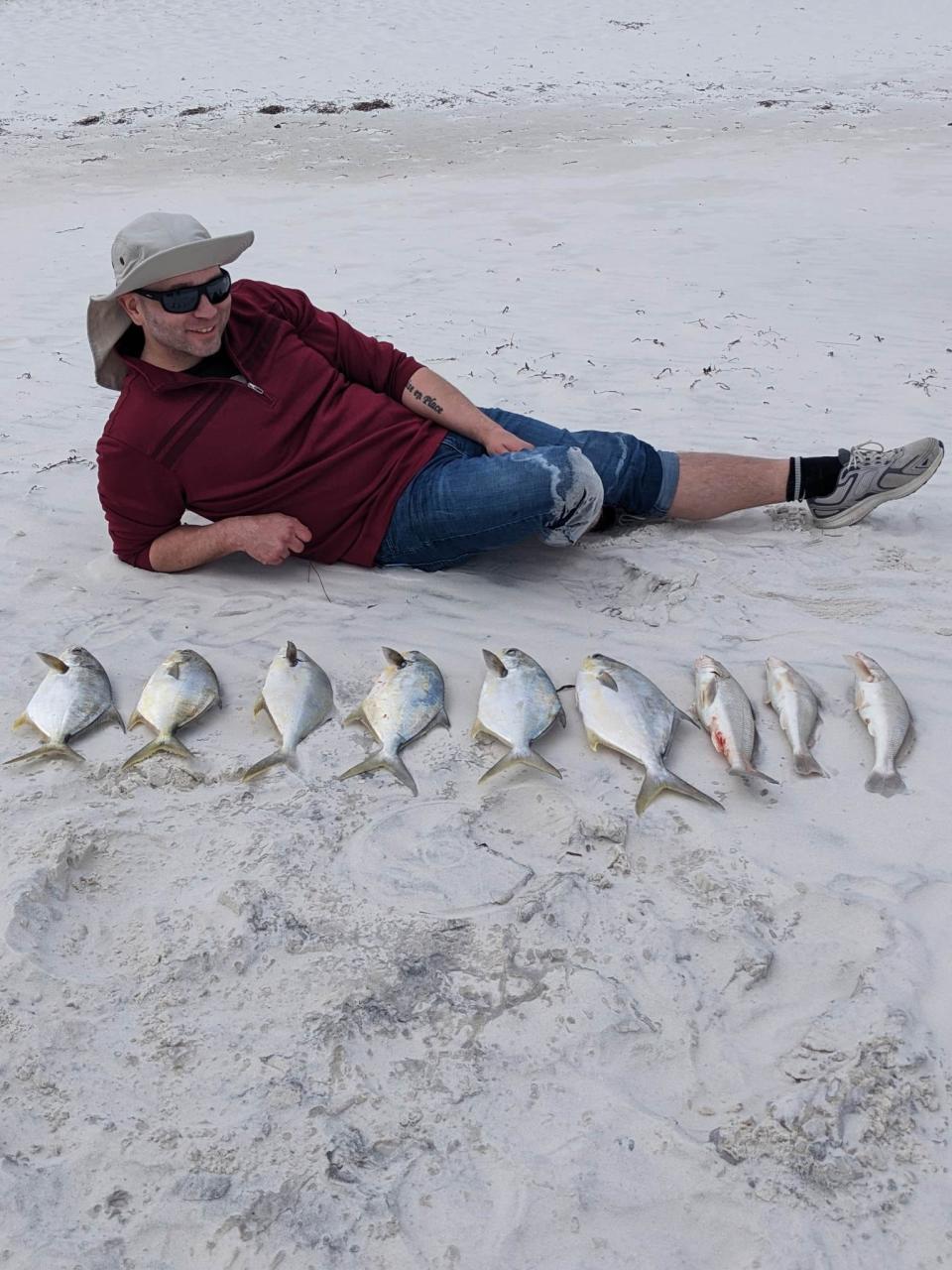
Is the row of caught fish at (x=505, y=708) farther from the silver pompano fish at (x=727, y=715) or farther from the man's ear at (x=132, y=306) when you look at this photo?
the man's ear at (x=132, y=306)

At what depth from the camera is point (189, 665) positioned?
3553mm

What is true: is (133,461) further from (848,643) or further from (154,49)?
(154,49)

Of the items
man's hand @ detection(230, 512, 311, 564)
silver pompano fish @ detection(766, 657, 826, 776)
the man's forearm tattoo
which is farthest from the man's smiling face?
silver pompano fish @ detection(766, 657, 826, 776)

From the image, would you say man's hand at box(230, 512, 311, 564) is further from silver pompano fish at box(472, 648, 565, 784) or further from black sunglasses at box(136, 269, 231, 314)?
Result: silver pompano fish at box(472, 648, 565, 784)

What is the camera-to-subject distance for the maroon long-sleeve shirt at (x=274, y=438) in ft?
12.6

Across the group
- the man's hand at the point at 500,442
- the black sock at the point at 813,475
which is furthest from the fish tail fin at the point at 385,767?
the black sock at the point at 813,475

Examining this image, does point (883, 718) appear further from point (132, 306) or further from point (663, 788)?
point (132, 306)

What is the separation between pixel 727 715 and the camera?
3.30 meters

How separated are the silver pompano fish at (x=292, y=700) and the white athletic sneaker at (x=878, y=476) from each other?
2239 mm

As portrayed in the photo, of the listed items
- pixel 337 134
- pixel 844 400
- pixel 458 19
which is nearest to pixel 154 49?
pixel 458 19

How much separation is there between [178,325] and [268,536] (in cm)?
78

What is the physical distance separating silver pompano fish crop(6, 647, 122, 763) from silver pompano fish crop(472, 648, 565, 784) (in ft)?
3.88

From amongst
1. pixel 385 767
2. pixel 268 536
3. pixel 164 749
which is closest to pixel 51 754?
pixel 164 749

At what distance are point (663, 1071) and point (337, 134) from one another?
15091mm
